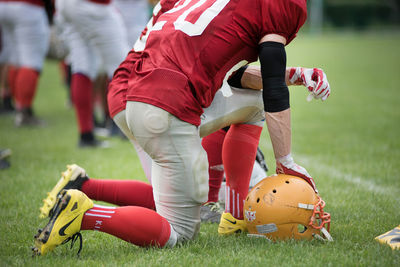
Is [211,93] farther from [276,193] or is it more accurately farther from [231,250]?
[231,250]

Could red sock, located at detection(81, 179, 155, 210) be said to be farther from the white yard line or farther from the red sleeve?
the white yard line

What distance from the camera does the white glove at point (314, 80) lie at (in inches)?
98.8

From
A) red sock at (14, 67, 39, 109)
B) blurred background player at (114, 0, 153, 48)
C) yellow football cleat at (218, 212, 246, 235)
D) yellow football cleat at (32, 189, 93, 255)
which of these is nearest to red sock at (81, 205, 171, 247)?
yellow football cleat at (32, 189, 93, 255)

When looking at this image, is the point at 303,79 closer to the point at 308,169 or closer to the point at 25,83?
the point at 308,169

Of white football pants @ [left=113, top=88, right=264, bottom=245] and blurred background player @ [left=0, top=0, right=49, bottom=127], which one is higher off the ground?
white football pants @ [left=113, top=88, right=264, bottom=245]

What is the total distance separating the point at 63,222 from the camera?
2.23m

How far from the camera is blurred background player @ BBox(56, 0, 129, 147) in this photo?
4.97m

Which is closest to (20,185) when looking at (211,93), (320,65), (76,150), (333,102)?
A: (76,150)

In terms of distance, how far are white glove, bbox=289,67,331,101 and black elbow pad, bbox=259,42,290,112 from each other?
0.22m

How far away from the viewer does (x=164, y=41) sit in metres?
2.40

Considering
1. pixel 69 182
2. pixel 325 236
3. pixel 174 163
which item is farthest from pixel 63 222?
pixel 325 236

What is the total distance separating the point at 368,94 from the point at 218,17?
702 cm

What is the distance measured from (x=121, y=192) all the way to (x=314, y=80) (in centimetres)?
129

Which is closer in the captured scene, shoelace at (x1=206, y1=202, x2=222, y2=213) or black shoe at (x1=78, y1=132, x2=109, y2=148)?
shoelace at (x1=206, y1=202, x2=222, y2=213)
